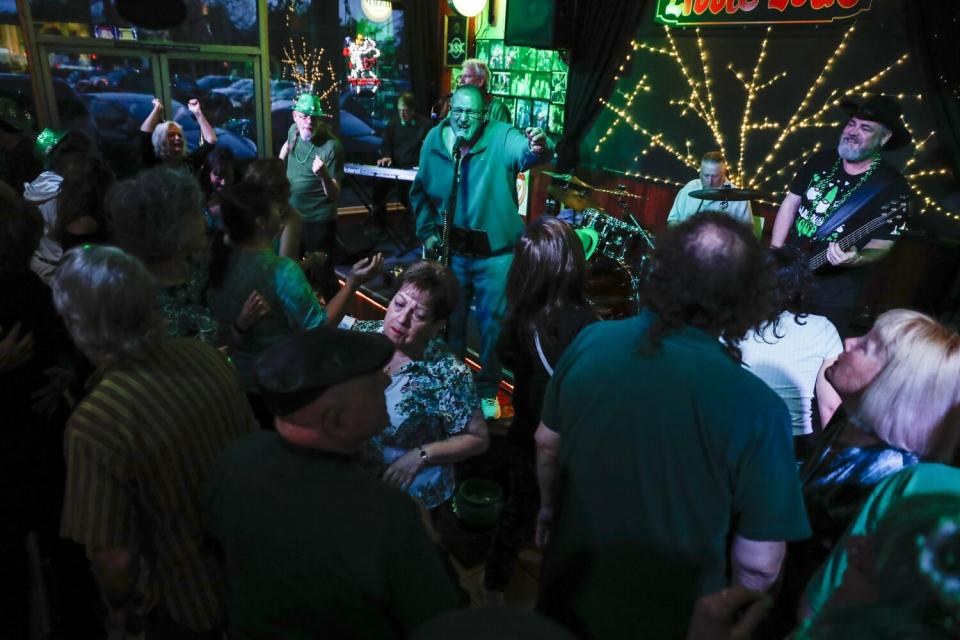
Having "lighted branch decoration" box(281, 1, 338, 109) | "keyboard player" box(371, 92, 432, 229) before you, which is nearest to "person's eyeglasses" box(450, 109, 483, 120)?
"keyboard player" box(371, 92, 432, 229)

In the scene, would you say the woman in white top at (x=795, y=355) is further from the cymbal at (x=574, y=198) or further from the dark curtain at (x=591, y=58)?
the dark curtain at (x=591, y=58)

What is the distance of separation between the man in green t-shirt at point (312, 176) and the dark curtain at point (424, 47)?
332 centimetres

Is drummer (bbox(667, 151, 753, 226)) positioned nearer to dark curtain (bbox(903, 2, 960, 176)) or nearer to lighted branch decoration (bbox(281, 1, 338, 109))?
dark curtain (bbox(903, 2, 960, 176))

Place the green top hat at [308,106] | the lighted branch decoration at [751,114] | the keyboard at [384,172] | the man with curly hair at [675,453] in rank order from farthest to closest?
the keyboard at [384,172] < the green top hat at [308,106] < the lighted branch decoration at [751,114] < the man with curly hair at [675,453]

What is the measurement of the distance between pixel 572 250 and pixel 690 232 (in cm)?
71

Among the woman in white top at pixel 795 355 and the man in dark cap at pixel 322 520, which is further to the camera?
the woman in white top at pixel 795 355

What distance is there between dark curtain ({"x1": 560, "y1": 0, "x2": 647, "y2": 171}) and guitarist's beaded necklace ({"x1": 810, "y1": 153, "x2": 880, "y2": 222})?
3.18 m

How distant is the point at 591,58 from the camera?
19.7 ft

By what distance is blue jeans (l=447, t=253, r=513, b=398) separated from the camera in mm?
3355

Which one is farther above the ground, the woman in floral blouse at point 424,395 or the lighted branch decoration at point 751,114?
the lighted branch decoration at point 751,114

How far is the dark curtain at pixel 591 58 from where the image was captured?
18.8 ft

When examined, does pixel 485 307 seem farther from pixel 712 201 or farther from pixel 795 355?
pixel 712 201

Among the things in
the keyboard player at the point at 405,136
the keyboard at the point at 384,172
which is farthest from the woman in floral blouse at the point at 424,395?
the keyboard player at the point at 405,136

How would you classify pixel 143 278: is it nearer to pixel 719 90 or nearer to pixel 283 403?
pixel 283 403
